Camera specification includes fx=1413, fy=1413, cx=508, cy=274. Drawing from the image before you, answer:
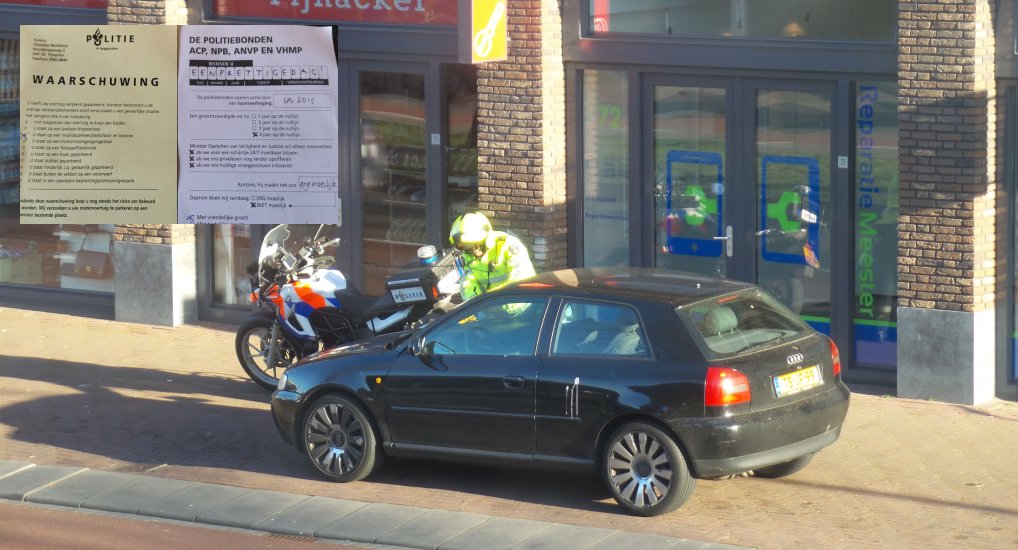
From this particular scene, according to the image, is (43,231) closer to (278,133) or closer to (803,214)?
(278,133)

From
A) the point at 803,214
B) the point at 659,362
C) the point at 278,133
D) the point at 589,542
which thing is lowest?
the point at 589,542

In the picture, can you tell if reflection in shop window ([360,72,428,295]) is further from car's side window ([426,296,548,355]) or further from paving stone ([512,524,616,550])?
paving stone ([512,524,616,550])

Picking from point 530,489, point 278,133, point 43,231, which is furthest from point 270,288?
point 43,231

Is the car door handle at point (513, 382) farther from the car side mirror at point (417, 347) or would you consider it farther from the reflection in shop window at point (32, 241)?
the reflection in shop window at point (32, 241)

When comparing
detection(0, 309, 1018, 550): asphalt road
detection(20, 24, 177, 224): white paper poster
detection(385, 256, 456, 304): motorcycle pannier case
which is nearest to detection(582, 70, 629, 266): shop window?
detection(385, 256, 456, 304): motorcycle pannier case

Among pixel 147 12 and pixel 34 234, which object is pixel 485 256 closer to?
pixel 147 12

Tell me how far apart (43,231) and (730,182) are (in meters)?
8.55

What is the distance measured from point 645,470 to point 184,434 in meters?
4.24

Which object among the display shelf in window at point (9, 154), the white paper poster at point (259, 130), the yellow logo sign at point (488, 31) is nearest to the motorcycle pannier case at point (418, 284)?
the white paper poster at point (259, 130)

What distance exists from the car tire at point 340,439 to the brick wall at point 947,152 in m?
4.85

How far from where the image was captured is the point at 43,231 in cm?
1686

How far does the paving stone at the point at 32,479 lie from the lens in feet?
31.8

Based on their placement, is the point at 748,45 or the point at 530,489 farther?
the point at 748,45

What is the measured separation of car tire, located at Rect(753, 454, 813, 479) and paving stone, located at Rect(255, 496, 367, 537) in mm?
2672
